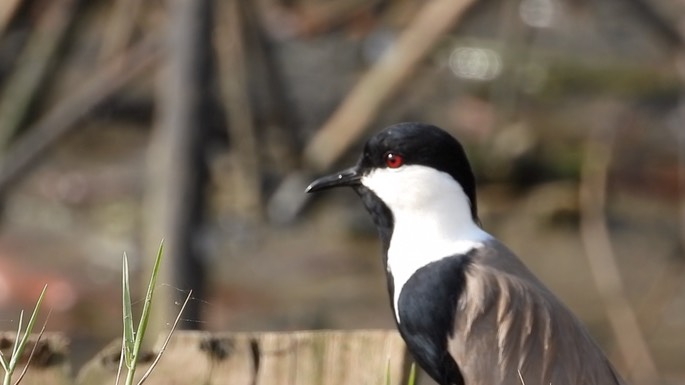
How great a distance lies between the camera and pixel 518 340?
301 centimetres

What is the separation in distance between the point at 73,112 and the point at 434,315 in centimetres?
306

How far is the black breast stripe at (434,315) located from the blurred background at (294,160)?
1.64 m

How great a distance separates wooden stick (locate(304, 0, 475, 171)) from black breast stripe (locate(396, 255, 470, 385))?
254cm

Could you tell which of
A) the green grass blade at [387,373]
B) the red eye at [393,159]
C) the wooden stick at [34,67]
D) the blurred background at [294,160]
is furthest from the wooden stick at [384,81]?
the green grass blade at [387,373]

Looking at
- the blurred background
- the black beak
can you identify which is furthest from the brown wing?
the blurred background

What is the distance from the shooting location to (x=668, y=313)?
691cm

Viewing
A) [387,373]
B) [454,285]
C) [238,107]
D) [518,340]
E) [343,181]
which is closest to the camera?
[387,373]

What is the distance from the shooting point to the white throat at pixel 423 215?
3297mm

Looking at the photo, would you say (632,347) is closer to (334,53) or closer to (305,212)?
(305,212)

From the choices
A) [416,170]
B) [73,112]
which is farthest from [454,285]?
[73,112]

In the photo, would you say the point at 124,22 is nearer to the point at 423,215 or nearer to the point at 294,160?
the point at 294,160

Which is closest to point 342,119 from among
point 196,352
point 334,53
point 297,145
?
point 297,145

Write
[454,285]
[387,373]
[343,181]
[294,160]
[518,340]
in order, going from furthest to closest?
[294,160] → [343,181] → [454,285] → [518,340] → [387,373]

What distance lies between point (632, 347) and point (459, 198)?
2851 millimetres
